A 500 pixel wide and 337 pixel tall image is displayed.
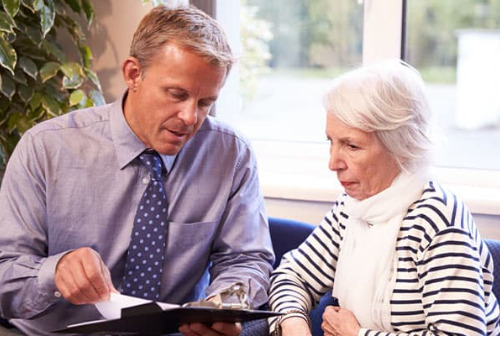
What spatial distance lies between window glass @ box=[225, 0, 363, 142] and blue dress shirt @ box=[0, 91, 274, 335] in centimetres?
112

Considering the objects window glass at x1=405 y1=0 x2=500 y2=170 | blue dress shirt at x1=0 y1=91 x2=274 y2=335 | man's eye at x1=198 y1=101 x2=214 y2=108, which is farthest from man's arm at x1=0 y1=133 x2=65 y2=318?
window glass at x1=405 y1=0 x2=500 y2=170

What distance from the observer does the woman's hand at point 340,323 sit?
1846 millimetres

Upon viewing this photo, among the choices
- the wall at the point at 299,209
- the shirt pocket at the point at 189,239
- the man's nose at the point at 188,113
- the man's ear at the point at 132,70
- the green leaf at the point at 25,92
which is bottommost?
the wall at the point at 299,209

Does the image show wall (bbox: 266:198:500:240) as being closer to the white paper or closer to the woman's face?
the woman's face

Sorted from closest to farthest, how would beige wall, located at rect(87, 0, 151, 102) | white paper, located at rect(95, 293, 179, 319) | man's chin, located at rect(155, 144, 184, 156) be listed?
white paper, located at rect(95, 293, 179, 319), man's chin, located at rect(155, 144, 184, 156), beige wall, located at rect(87, 0, 151, 102)

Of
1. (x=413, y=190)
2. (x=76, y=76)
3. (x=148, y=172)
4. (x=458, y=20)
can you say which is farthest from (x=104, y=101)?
(x=413, y=190)

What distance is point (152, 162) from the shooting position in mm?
2031

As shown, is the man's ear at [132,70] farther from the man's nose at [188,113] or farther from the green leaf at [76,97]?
the green leaf at [76,97]

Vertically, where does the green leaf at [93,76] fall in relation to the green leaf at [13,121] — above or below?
above

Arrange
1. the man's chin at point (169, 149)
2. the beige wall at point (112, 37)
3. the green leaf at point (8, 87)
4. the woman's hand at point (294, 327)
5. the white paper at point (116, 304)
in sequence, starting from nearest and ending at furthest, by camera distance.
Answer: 1. the white paper at point (116, 304)
2. the woman's hand at point (294, 327)
3. the man's chin at point (169, 149)
4. the green leaf at point (8, 87)
5. the beige wall at point (112, 37)

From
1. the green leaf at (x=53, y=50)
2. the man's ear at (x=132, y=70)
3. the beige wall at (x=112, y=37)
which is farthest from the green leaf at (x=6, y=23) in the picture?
the man's ear at (x=132, y=70)

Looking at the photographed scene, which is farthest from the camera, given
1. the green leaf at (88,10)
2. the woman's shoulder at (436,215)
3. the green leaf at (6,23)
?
the green leaf at (88,10)

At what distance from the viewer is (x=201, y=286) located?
218cm

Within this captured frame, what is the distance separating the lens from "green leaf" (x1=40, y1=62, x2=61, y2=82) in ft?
9.17
